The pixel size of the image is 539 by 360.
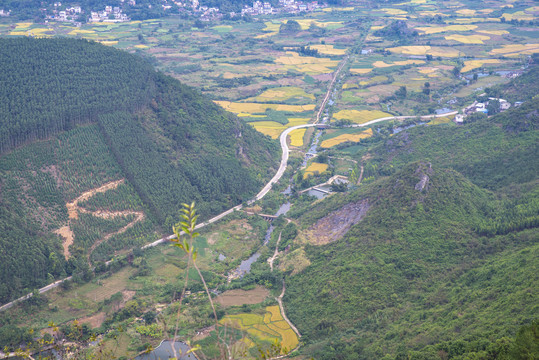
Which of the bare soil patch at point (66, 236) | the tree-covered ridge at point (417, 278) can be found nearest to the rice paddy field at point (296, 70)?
the tree-covered ridge at point (417, 278)

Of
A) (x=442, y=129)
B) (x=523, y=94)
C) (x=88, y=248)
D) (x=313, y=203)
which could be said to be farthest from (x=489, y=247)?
(x=523, y=94)

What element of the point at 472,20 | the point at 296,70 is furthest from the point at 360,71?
the point at 472,20

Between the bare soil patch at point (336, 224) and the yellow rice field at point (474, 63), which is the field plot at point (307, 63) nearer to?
the yellow rice field at point (474, 63)

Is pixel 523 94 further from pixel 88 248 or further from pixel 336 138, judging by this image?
pixel 88 248

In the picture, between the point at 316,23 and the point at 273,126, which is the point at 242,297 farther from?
the point at 316,23

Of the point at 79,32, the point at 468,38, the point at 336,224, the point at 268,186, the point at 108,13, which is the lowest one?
the point at 268,186

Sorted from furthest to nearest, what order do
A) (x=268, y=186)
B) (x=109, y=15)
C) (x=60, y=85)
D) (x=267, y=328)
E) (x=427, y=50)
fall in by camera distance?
(x=109, y=15) → (x=427, y=50) → (x=268, y=186) → (x=60, y=85) → (x=267, y=328)
